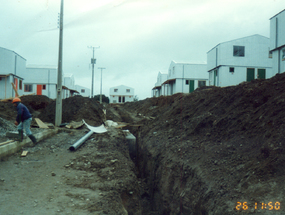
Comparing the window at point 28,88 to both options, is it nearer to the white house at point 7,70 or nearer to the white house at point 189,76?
the white house at point 7,70

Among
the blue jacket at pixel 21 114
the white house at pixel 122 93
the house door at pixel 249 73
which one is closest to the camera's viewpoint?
the blue jacket at pixel 21 114

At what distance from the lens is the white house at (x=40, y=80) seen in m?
39.6

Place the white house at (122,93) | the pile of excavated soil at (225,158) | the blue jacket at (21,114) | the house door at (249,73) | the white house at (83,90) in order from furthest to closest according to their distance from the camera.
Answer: the white house at (83,90) → the white house at (122,93) → the house door at (249,73) → the blue jacket at (21,114) → the pile of excavated soil at (225,158)

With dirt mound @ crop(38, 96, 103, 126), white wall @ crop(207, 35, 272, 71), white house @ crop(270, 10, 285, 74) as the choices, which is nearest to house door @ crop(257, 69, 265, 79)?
white wall @ crop(207, 35, 272, 71)

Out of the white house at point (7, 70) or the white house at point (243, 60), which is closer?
the white house at point (7, 70)

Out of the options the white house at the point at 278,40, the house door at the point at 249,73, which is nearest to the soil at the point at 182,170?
the white house at the point at 278,40

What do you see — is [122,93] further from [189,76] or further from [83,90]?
[189,76]

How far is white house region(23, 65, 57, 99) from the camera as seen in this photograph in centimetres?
3962

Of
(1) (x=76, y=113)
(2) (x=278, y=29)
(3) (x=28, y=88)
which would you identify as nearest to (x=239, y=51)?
(2) (x=278, y=29)

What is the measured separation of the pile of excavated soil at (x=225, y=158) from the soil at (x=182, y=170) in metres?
0.02

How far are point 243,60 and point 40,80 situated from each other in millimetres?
30356

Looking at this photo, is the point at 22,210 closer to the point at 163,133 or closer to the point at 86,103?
the point at 163,133

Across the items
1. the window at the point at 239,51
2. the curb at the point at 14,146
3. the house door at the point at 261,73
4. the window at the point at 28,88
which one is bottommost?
the curb at the point at 14,146

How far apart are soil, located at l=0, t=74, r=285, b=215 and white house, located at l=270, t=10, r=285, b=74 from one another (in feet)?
22.6
